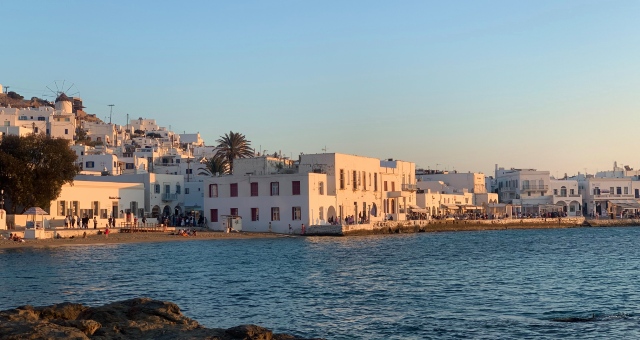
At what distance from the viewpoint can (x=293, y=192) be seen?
71625 mm

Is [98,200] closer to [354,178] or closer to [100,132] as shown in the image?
[354,178]

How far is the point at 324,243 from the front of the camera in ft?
205

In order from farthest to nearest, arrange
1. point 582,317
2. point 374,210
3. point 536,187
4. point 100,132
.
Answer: point 100,132 → point 536,187 → point 374,210 → point 582,317

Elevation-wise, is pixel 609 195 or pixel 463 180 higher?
pixel 463 180

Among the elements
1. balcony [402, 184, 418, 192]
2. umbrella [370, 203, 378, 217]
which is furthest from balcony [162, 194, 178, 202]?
balcony [402, 184, 418, 192]

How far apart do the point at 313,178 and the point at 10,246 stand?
28414 millimetres

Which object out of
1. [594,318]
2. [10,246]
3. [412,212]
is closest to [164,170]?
[412,212]

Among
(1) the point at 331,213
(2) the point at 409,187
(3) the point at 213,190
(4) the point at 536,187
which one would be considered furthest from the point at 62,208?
(4) the point at 536,187

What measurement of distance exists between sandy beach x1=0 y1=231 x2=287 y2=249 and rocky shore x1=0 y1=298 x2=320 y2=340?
1429 inches

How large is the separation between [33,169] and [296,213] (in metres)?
22.9

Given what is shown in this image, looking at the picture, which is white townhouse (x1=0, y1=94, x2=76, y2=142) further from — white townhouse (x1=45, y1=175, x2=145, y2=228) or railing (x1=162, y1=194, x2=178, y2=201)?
white townhouse (x1=45, y1=175, x2=145, y2=228)

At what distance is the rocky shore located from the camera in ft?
44.6

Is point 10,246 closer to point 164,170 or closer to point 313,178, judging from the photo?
point 313,178

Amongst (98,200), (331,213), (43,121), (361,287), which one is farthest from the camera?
(43,121)
